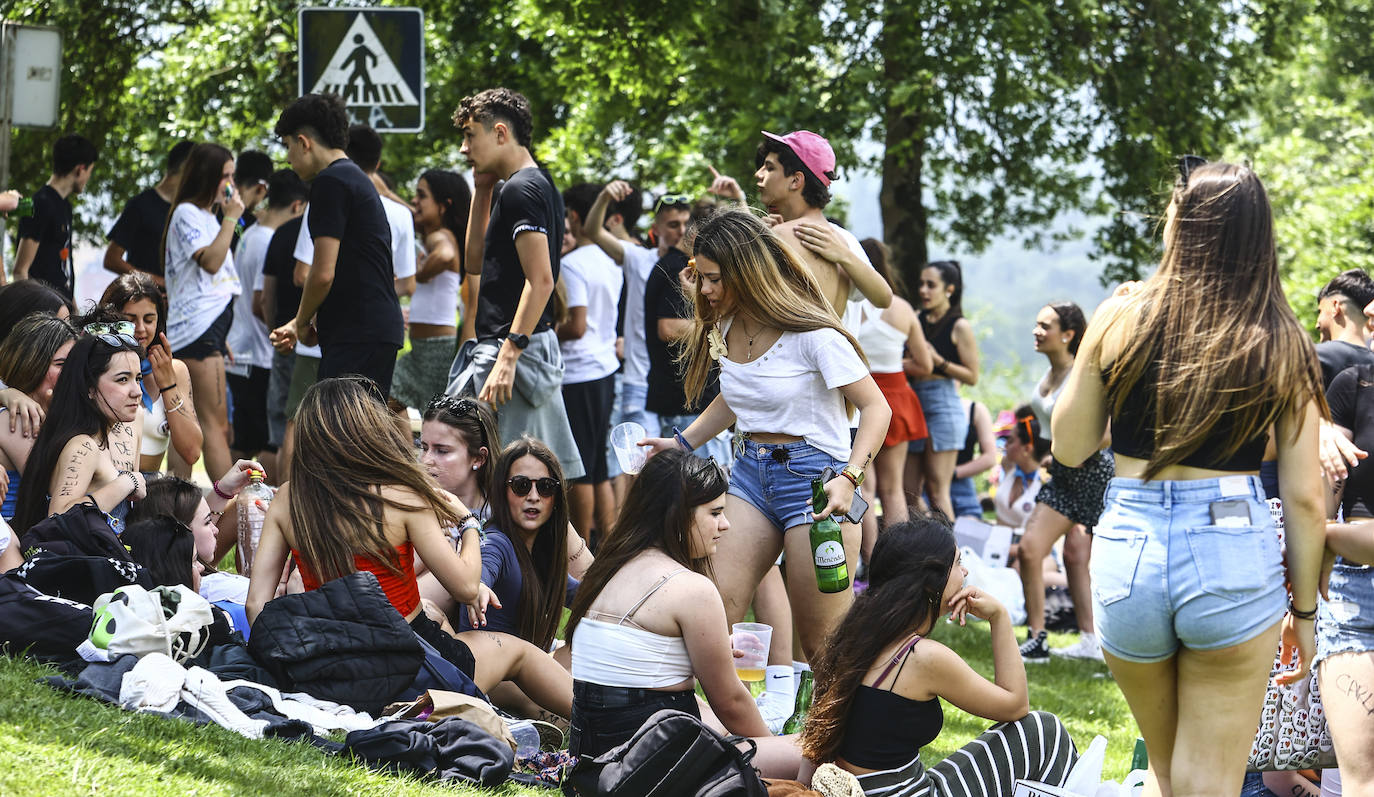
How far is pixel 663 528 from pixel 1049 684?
11.8 ft

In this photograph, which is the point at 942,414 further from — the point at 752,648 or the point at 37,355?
the point at 37,355

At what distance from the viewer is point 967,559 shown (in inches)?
333

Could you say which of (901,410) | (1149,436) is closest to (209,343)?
(901,410)

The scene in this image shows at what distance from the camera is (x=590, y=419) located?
7684 millimetres

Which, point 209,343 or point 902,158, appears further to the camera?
point 902,158

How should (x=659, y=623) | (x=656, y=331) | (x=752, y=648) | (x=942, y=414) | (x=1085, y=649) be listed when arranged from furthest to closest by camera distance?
1. (x=942, y=414)
2. (x=656, y=331)
3. (x=1085, y=649)
4. (x=752, y=648)
5. (x=659, y=623)

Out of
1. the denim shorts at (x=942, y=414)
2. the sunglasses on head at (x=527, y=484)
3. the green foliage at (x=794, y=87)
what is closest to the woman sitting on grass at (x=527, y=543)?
the sunglasses on head at (x=527, y=484)

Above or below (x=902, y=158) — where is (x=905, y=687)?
below

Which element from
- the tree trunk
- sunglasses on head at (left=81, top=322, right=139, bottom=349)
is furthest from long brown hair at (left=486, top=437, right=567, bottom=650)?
the tree trunk

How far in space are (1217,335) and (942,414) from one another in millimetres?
6179

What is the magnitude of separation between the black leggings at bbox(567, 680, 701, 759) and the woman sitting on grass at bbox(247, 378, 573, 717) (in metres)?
0.64

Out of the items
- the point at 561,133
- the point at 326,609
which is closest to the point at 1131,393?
the point at 326,609

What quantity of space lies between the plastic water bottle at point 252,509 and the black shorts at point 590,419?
6.73 feet

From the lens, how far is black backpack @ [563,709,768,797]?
3775 millimetres
